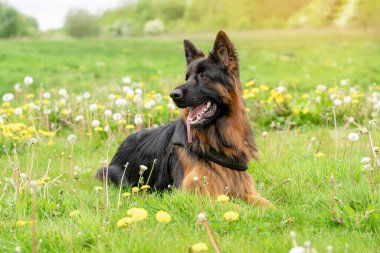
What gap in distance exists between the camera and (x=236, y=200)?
459 cm

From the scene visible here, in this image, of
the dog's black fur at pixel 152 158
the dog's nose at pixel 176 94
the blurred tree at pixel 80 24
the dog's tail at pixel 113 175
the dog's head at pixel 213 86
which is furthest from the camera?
the blurred tree at pixel 80 24

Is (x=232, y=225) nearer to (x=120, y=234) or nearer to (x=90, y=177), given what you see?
(x=120, y=234)

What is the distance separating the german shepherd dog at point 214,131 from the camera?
4.71 m

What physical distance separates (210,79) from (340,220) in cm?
179

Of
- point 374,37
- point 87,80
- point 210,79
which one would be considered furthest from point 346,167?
point 374,37

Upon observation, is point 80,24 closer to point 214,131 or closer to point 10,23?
point 10,23

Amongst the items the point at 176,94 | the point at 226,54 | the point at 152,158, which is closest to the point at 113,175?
the point at 152,158

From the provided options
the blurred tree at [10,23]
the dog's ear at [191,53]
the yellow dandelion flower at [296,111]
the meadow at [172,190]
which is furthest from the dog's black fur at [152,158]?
the blurred tree at [10,23]

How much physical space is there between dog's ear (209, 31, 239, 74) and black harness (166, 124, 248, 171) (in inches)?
29.8

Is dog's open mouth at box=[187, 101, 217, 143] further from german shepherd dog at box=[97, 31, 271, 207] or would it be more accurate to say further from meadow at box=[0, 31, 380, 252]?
meadow at box=[0, 31, 380, 252]

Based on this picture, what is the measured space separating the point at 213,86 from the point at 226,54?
0.34m

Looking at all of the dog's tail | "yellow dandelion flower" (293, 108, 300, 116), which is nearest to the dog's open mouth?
the dog's tail

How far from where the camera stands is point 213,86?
15.6ft

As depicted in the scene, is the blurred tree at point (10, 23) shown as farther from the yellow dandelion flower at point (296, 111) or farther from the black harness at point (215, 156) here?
the black harness at point (215, 156)
